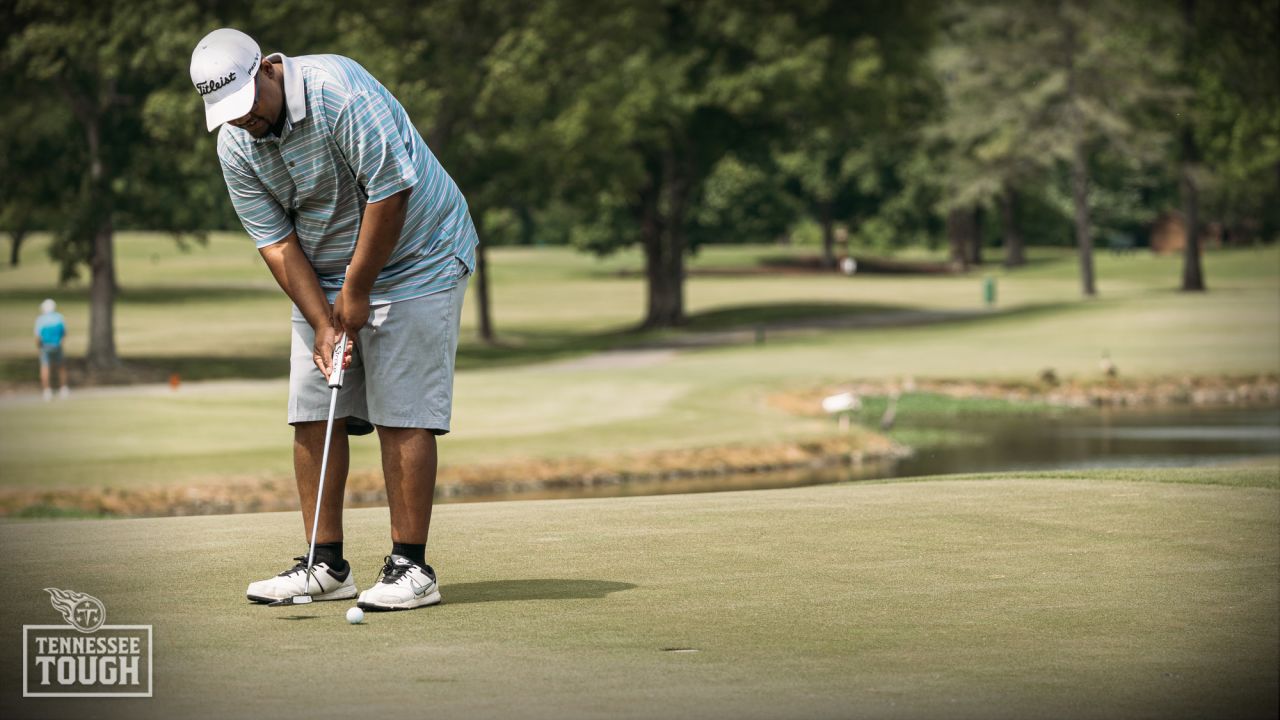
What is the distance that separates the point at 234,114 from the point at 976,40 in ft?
196

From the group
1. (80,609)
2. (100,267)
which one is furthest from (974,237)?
(80,609)

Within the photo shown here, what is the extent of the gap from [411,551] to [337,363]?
0.72 meters

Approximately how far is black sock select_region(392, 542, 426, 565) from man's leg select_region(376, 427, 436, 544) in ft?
0.21

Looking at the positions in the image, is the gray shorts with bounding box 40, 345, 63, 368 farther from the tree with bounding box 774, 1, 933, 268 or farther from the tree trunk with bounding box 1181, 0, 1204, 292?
the tree trunk with bounding box 1181, 0, 1204, 292

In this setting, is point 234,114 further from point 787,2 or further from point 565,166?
point 787,2

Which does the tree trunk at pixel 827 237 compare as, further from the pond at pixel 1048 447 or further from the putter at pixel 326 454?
the putter at pixel 326 454

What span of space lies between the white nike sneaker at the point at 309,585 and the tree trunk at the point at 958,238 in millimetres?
77286

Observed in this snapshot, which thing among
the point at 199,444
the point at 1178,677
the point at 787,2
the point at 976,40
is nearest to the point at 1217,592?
the point at 1178,677

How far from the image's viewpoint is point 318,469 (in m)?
6.51

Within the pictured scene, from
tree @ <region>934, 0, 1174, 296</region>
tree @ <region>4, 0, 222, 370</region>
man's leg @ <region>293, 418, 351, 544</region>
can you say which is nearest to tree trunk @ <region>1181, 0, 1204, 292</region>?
tree @ <region>934, 0, 1174, 296</region>

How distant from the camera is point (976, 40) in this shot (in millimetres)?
62875

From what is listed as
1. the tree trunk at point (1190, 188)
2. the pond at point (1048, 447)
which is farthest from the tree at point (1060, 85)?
the pond at point (1048, 447)

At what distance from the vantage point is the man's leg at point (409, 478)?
246 inches

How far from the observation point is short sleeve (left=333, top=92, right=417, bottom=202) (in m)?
5.89
